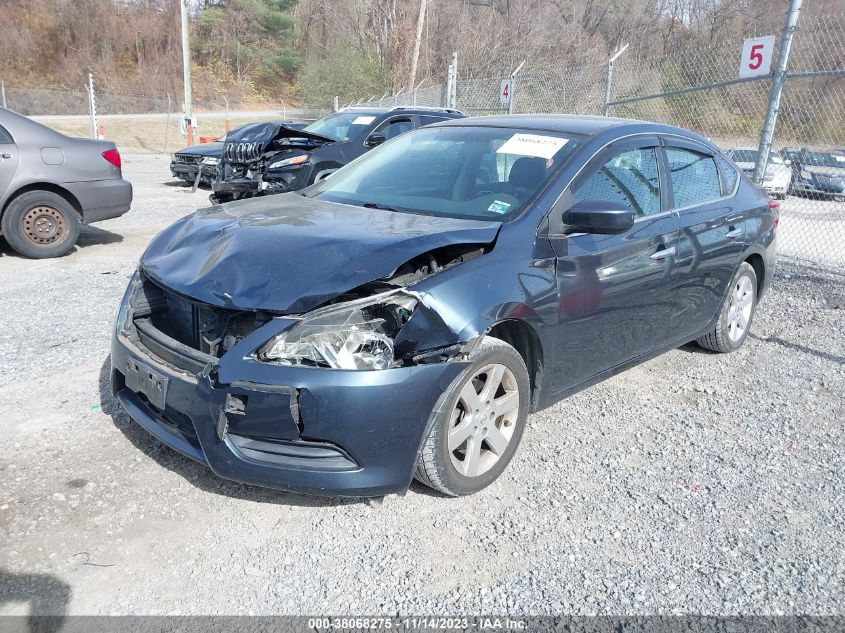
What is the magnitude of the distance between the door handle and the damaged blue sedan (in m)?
0.01

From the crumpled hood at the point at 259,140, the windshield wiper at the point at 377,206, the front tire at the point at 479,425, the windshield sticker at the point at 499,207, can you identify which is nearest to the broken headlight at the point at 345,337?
the front tire at the point at 479,425

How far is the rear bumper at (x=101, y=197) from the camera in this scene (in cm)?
749

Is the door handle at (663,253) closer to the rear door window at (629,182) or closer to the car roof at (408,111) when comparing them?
the rear door window at (629,182)

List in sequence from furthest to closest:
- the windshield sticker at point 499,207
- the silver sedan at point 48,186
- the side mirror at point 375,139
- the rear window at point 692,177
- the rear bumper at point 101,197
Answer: the side mirror at point 375,139, the rear bumper at point 101,197, the silver sedan at point 48,186, the rear window at point 692,177, the windshield sticker at point 499,207

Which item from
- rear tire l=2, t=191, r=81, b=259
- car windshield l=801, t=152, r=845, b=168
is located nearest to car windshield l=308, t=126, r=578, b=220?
rear tire l=2, t=191, r=81, b=259

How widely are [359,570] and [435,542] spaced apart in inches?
13.9

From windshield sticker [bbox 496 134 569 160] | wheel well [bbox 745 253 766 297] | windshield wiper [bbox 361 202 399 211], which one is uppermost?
windshield sticker [bbox 496 134 569 160]

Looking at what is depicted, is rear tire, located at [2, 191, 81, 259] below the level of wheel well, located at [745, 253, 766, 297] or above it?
below

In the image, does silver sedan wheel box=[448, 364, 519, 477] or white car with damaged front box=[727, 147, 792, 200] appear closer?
silver sedan wheel box=[448, 364, 519, 477]

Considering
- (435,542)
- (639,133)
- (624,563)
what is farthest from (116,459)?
(639,133)

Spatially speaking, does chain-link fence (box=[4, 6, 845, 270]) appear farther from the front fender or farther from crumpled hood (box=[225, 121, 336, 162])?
the front fender

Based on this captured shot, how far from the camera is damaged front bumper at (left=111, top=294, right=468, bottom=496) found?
8.55 feet

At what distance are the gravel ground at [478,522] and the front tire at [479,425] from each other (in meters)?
0.15

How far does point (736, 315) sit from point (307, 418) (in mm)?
3774
